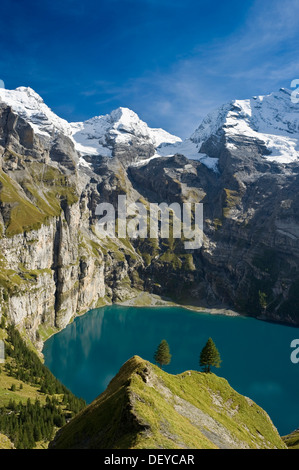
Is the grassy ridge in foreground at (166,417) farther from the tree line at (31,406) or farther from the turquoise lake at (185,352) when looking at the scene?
the turquoise lake at (185,352)

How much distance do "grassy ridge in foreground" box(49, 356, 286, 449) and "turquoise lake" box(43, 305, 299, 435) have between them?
53487 millimetres

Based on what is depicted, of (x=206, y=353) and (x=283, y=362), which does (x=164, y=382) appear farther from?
(x=283, y=362)

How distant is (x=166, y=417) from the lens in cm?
2777

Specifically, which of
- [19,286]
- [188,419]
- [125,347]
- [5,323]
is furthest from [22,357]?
[188,419]

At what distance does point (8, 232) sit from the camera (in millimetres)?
148500

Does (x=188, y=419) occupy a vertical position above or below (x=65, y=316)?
above

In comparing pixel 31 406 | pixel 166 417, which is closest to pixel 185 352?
pixel 31 406

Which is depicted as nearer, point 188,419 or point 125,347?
point 188,419

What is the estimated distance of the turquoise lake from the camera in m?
106

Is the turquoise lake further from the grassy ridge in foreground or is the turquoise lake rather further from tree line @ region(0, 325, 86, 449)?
the grassy ridge in foreground

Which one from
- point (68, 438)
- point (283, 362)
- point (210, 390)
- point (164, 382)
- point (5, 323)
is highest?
point (164, 382)

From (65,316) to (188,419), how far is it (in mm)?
149905

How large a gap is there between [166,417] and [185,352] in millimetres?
119639
